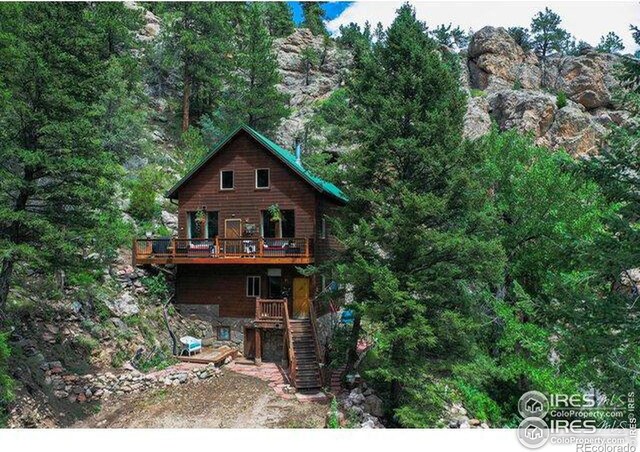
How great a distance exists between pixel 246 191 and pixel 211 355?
7.32 meters

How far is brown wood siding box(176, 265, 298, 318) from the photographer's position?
18.5 m

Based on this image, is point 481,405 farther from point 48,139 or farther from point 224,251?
point 48,139

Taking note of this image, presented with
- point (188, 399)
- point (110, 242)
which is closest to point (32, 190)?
point (110, 242)

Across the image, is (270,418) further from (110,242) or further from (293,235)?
(293,235)

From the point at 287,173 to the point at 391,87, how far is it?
643 centimetres

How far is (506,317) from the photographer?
1420cm

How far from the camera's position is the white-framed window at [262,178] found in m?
19.0

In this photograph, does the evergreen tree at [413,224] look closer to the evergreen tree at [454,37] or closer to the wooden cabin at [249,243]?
the wooden cabin at [249,243]

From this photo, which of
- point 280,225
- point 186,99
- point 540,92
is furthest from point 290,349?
point 540,92

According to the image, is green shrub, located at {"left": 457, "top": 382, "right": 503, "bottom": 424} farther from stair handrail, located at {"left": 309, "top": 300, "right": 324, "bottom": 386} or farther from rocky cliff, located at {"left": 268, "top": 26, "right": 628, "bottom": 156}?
rocky cliff, located at {"left": 268, "top": 26, "right": 628, "bottom": 156}

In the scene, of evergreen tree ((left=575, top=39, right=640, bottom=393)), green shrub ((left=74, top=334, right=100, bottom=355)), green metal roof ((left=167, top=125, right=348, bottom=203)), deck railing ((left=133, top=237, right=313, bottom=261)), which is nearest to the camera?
evergreen tree ((left=575, top=39, right=640, bottom=393))

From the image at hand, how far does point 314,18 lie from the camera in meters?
58.3

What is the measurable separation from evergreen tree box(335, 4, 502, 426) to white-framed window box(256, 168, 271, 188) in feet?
18.8

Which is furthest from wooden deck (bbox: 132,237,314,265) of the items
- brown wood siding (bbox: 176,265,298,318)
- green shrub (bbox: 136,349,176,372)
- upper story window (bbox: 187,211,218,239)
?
green shrub (bbox: 136,349,176,372)
